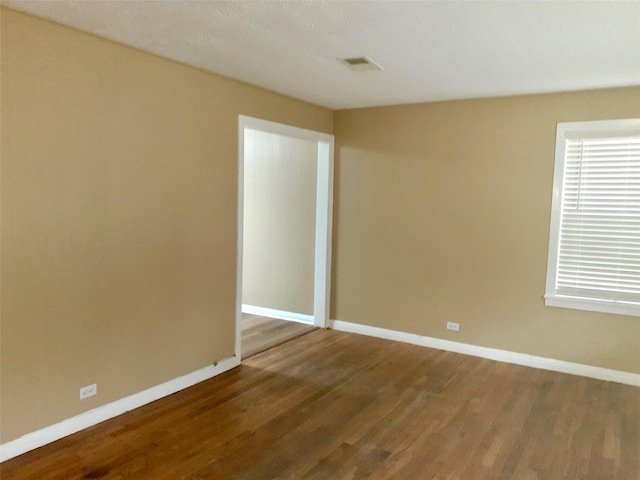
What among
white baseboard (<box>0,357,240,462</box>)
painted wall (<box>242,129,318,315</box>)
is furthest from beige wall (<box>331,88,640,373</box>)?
white baseboard (<box>0,357,240,462</box>)

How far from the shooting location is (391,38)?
2916 millimetres

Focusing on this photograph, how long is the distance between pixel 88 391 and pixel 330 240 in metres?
3.09

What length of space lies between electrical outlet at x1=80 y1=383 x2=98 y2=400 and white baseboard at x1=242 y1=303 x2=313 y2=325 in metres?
2.94

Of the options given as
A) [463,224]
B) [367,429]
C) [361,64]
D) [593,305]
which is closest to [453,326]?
[463,224]

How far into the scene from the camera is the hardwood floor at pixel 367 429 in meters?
2.77

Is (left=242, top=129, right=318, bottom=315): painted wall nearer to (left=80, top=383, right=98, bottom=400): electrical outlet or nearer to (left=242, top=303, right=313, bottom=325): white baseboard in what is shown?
(left=242, top=303, right=313, bottom=325): white baseboard

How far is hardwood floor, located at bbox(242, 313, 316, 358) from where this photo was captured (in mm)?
4931

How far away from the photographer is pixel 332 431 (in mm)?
3217

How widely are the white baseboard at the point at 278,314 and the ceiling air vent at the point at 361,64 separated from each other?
124 inches

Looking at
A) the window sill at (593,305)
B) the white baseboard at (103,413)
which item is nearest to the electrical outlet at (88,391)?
the white baseboard at (103,413)

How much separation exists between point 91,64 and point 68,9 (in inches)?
17.9

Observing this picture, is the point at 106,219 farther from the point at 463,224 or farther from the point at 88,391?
the point at 463,224

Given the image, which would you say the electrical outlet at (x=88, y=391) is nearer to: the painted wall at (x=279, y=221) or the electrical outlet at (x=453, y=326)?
the painted wall at (x=279, y=221)

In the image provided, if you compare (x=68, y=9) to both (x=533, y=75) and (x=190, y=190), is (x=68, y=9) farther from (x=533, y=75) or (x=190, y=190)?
(x=533, y=75)
